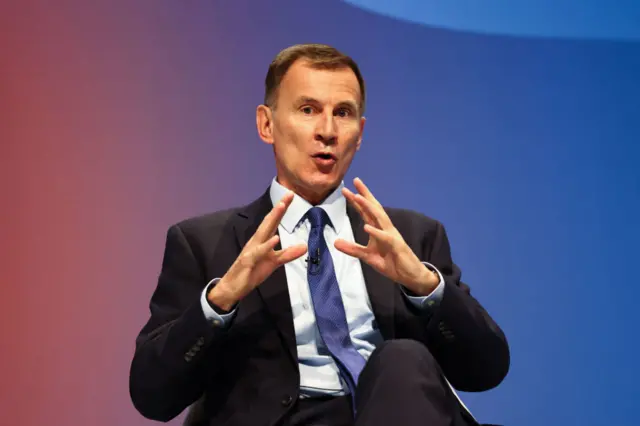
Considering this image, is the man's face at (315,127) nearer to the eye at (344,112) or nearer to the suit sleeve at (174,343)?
the eye at (344,112)

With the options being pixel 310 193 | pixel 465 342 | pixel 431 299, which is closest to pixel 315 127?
pixel 310 193

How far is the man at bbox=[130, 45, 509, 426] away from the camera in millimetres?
1764

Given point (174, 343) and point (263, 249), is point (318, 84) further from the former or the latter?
point (174, 343)

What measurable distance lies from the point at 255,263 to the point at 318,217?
0.35 meters

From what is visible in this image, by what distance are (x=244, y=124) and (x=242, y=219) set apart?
2.54 feet

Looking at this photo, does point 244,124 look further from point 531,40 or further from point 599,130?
point 599,130

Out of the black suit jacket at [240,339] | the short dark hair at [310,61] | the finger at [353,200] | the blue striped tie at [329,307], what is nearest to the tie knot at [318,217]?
the blue striped tie at [329,307]

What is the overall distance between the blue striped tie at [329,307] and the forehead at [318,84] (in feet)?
1.02

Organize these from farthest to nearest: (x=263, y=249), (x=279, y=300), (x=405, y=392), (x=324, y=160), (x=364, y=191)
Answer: (x=324, y=160)
(x=279, y=300)
(x=364, y=191)
(x=263, y=249)
(x=405, y=392)

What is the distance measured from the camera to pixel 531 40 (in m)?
2.98

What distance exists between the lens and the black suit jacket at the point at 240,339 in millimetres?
1809

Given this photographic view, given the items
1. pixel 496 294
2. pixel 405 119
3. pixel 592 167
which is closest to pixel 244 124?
pixel 405 119

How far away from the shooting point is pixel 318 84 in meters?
2.08

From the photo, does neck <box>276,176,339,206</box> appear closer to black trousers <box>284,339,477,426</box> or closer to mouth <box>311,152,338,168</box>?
mouth <box>311,152,338,168</box>
